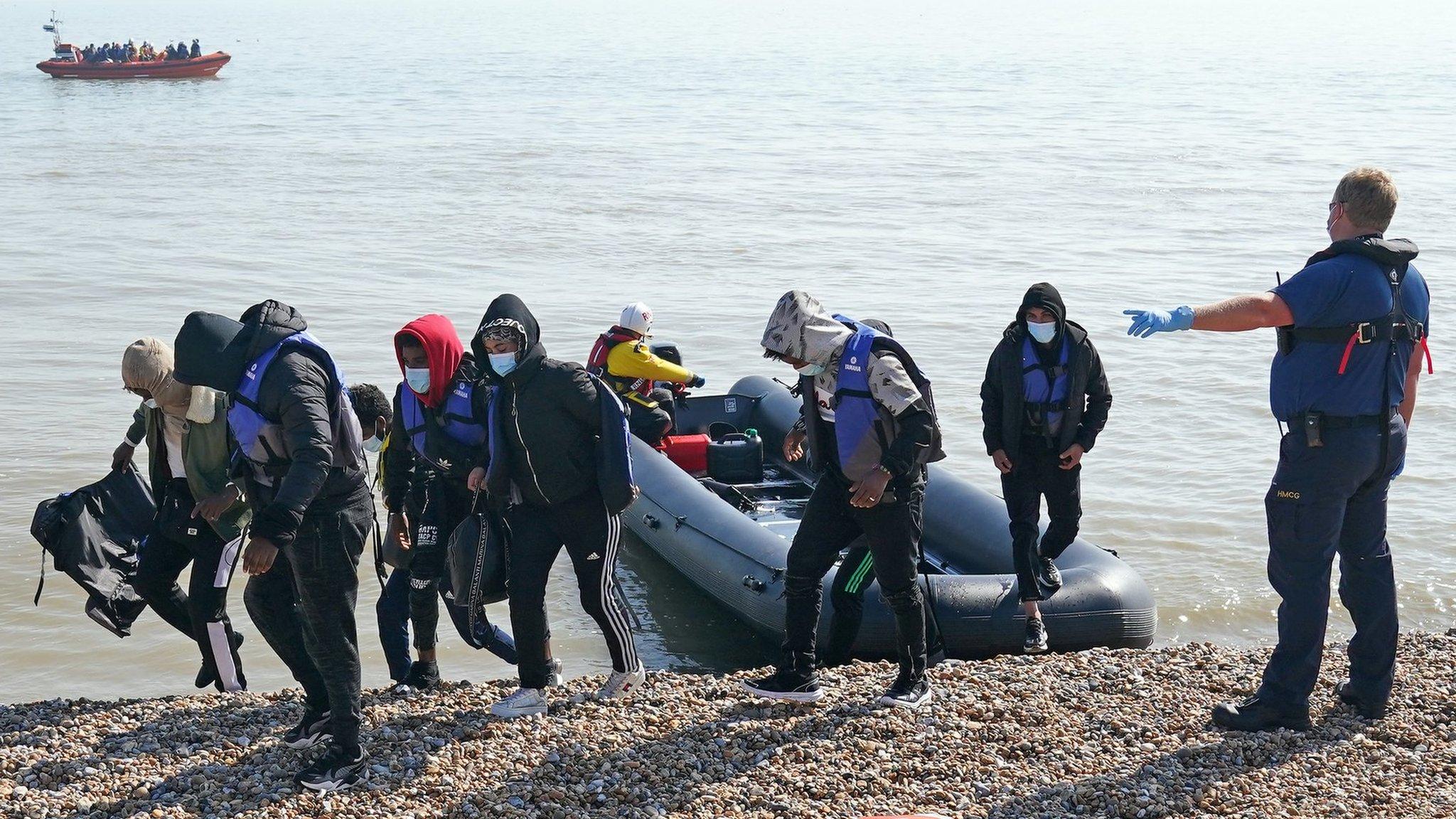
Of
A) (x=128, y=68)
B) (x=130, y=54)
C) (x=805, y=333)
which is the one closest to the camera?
(x=805, y=333)

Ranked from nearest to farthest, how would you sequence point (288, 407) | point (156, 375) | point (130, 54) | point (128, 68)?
point (288, 407) < point (156, 375) < point (128, 68) < point (130, 54)

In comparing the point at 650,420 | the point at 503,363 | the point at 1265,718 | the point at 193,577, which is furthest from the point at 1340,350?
the point at 650,420

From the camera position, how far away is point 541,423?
4367mm

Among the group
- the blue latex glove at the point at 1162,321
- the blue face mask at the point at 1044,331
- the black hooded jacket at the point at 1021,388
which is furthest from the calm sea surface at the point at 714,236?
the blue latex glove at the point at 1162,321

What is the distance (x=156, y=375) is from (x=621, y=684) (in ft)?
5.96

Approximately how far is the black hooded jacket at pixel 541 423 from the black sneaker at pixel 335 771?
2.99 ft

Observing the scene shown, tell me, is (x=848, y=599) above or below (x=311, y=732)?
above

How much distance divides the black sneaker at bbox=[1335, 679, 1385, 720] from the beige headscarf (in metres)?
3.85

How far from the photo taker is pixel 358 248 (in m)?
18.5

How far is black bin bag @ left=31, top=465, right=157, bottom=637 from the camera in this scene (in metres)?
4.93

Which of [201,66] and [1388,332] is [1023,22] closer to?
[201,66]

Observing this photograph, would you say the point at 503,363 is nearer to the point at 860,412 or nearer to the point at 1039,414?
the point at 860,412

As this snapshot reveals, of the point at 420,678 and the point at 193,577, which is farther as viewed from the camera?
the point at 420,678

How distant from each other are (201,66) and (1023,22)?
66.4 m
